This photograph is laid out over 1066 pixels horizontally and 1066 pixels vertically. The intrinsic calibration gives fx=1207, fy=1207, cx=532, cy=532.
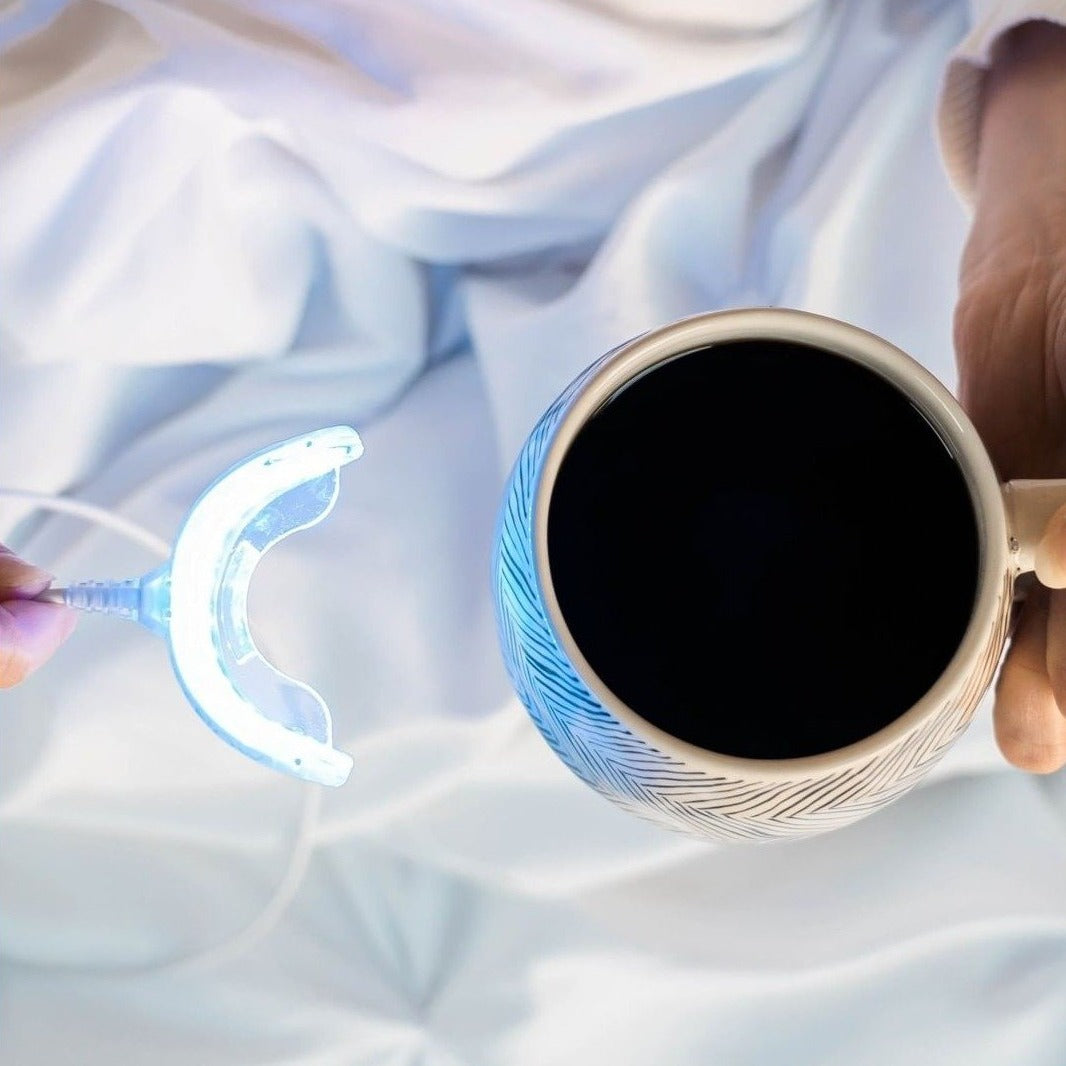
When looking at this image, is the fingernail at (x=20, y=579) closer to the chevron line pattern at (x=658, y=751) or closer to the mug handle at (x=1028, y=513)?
the chevron line pattern at (x=658, y=751)

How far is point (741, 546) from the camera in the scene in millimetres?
391

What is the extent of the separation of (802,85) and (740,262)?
0.10 m

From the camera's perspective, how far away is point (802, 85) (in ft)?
2.27

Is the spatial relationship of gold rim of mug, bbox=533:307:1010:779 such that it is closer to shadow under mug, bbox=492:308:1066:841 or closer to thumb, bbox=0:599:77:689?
shadow under mug, bbox=492:308:1066:841

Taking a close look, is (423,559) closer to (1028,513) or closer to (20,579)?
(20,579)

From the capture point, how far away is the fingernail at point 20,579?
47 cm

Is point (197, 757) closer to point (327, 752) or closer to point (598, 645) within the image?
point (327, 752)

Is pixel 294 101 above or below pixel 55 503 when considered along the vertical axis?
above

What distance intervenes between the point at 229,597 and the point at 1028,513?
306mm

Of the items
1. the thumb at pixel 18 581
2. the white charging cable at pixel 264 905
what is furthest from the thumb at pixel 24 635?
the white charging cable at pixel 264 905

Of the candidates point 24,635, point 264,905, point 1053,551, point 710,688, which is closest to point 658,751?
point 710,688

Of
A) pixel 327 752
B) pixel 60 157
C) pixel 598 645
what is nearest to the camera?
pixel 598 645

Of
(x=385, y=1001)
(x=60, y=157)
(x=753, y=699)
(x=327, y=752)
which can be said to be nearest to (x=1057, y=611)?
(x=753, y=699)

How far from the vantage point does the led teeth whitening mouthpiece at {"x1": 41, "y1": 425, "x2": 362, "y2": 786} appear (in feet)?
1.50
